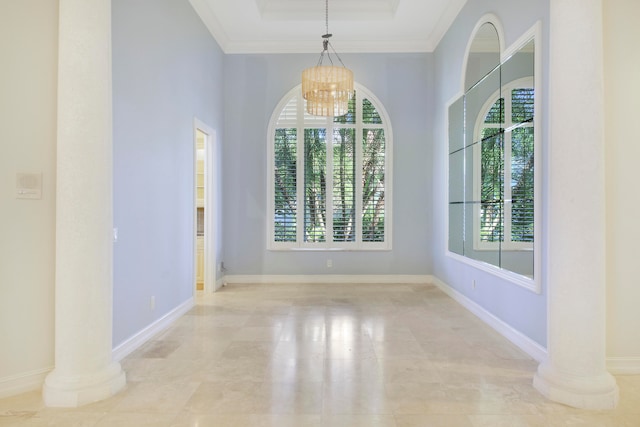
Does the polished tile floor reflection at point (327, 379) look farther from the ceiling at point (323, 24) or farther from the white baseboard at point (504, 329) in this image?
the ceiling at point (323, 24)

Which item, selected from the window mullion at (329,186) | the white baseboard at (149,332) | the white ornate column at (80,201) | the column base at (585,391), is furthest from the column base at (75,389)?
the window mullion at (329,186)

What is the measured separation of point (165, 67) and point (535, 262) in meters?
3.89

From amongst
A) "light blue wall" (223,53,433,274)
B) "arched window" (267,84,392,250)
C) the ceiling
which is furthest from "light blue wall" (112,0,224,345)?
"arched window" (267,84,392,250)

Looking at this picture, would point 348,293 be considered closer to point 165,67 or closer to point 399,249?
point 399,249

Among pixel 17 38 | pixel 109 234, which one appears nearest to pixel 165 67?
pixel 17 38

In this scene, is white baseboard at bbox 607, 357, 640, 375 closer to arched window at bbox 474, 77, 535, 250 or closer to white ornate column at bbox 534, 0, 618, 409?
white ornate column at bbox 534, 0, 618, 409

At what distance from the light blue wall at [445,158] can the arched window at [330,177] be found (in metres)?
0.81

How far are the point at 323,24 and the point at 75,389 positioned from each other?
5022 millimetres

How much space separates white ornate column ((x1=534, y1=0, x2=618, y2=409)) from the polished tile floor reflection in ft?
0.77

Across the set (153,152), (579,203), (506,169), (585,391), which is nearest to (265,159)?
(153,152)

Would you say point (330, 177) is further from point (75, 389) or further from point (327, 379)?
point (75, 389)

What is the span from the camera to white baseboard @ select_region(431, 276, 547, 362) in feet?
9.72

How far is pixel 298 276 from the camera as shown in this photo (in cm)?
596

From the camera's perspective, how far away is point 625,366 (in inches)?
106
